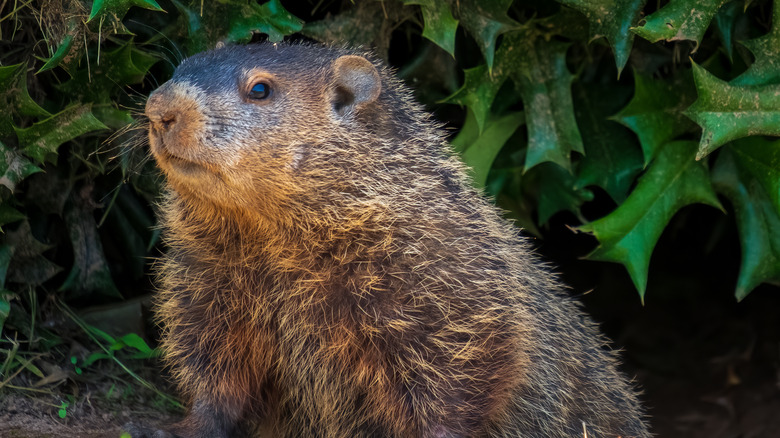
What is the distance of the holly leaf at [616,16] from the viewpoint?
3.44m

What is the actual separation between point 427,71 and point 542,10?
2.00 feet

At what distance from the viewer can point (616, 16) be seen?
3465 mm

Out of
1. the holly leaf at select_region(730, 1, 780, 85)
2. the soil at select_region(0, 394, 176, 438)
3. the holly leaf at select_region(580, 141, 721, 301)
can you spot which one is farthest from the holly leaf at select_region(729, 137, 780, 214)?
the soil at select_region(0, 394, 176, 438)

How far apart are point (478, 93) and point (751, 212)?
1278 mm

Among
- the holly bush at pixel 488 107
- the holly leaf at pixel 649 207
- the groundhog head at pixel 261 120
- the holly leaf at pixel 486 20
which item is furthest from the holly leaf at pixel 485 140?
the groundhog head at pixel 261 120

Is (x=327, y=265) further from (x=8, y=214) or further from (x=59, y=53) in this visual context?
(x=8, y=214)

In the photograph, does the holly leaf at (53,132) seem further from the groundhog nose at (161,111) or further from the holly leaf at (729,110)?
the holly leaf at (729,110)

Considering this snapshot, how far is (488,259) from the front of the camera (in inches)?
119

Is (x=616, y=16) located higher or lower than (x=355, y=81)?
lower

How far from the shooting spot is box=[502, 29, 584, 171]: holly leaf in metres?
3.89

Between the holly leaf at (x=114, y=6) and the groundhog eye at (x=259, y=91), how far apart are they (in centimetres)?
55

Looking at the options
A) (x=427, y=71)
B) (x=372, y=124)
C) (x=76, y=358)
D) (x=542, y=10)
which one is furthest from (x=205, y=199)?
(x=542, y=10)

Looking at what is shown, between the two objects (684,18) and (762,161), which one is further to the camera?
(762,161)

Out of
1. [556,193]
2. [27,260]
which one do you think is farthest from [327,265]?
[556,193]
